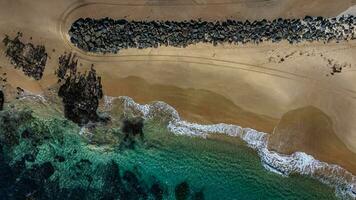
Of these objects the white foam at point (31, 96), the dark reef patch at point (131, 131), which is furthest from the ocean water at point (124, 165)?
the white foam at point (31, 96)

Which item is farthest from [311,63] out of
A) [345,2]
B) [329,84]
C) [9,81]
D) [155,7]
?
[9,81]

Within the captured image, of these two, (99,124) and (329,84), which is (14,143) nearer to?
(99,124)

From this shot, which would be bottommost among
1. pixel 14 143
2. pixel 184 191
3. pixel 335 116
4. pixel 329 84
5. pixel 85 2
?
pixel 184 191

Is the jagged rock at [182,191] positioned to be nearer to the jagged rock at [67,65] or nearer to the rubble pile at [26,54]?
the jagged rock at [67,65]

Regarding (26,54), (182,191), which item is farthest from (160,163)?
(26,54)

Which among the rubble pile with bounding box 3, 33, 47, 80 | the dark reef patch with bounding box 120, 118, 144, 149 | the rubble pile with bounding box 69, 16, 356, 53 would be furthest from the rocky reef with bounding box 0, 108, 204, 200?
the rubble pile with bounding box 69, 16, 356, 53

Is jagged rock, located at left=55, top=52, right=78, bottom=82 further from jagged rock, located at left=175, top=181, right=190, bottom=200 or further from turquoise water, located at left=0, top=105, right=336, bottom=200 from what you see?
jagged rock, located at left=175, top=181, right=190, bottom=200

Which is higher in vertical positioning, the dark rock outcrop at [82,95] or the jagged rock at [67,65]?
the jagged rock at [67,65]
